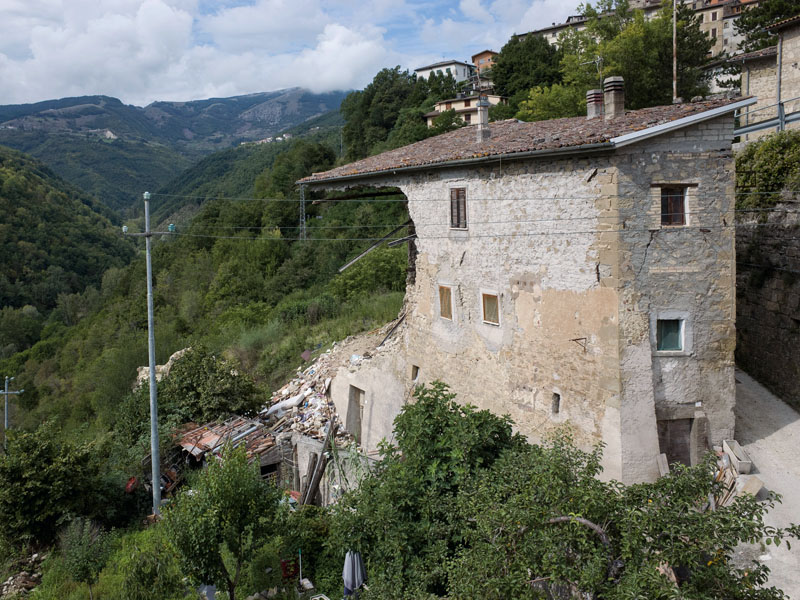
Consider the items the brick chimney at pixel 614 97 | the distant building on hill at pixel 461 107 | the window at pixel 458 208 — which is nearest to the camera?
the brick chimney at pixel 614 97

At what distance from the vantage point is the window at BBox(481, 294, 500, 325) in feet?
41.5

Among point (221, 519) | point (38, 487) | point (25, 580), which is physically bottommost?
point (25, 580)

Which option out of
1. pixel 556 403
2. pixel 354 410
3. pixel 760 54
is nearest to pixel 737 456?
pixel 556 403

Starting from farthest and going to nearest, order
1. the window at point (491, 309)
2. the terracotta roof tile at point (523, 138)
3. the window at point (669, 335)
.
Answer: the window at point (491, 309) → the window at point (669, 335) → the terracotta roof tile at point (523, 138)

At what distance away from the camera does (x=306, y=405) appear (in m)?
18.8

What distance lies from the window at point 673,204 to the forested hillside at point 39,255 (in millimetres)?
66480

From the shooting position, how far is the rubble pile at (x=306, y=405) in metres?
17.6

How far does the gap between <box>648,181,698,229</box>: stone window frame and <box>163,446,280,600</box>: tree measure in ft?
26.0

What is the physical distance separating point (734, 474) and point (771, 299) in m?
5.79

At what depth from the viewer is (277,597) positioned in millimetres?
10656

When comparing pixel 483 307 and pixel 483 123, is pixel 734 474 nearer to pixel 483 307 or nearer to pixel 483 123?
pixel 483 307

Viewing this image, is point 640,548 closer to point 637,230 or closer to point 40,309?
point 637,230

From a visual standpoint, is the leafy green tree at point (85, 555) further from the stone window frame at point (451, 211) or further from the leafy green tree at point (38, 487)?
the stone window frame at point (451, 211)

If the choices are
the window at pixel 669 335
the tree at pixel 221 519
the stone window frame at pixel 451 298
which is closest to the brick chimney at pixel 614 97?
the window at pixel 669 335
